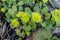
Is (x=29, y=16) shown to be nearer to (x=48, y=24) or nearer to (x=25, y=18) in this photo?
(x=25, y=18)

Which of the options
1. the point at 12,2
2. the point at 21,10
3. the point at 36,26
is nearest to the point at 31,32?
the point at 36,26

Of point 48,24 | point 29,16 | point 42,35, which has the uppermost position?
point 29,16

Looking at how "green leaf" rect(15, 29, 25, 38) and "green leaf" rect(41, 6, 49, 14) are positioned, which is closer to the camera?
"green leaf" rect(15, 29, 25, 38)

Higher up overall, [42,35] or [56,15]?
[56,15]

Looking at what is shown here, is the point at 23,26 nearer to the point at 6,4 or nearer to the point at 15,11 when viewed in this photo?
the point at 15,11

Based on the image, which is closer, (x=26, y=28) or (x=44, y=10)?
(x=26, y=28)

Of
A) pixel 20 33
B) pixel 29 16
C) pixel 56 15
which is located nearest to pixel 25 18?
pixel 29 16

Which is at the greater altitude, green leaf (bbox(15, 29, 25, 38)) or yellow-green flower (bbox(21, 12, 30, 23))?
yellow-green flower (bbox(21, 12, 30, 23))

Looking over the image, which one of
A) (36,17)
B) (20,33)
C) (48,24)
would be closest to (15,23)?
(20,33)

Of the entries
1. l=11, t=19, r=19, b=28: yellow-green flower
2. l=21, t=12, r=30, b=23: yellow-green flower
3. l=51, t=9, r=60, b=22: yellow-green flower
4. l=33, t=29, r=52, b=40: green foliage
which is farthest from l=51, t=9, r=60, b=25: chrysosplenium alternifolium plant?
l=11, t=19, r=19, b=28: yellow-green flower

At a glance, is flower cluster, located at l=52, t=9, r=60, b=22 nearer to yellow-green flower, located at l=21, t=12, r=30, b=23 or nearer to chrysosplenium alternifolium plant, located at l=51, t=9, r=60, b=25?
chrysosplenium alternifolium plant, located at l=51, t=9, r=60, b=25

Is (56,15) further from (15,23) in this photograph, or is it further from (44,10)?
(15,23)
